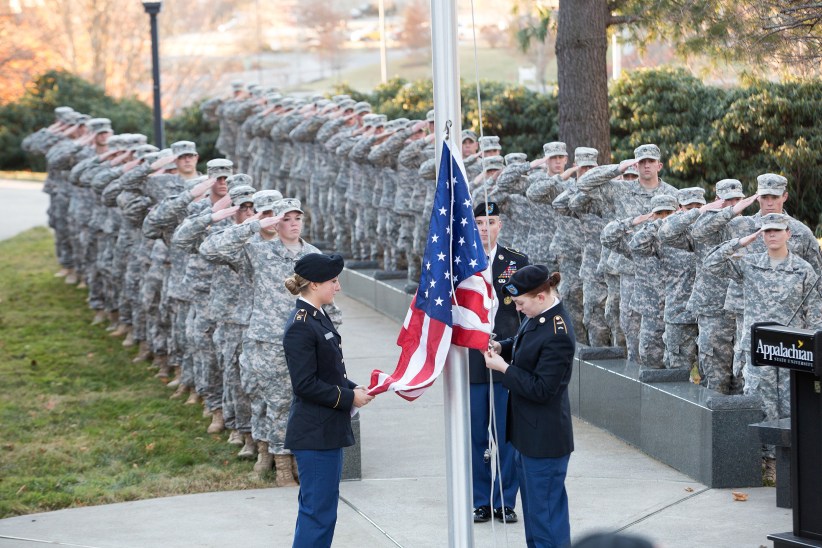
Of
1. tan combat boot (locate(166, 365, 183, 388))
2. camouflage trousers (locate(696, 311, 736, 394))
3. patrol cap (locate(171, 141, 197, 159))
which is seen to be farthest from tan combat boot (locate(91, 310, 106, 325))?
camouflage trousers (locate(696, 311, 736, 394))

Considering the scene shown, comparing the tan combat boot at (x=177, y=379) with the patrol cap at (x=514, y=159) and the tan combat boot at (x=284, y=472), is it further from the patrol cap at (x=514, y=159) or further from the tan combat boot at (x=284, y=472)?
the patrol cap at (x=514, y=159)

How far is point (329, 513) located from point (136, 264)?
8637 mm

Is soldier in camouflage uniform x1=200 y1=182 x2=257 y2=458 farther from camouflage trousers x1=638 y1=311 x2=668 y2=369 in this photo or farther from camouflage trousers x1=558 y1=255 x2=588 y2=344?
camouflage trousers x1=558 y1=255 x2=588 y2=344

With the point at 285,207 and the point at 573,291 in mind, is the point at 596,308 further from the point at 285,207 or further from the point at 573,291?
the point at 285,207

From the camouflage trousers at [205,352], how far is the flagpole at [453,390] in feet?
18.6

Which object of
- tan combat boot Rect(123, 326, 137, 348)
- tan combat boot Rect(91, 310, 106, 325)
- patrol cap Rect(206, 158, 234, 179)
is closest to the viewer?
patrol cap Rect(206, 158, 234, 179)

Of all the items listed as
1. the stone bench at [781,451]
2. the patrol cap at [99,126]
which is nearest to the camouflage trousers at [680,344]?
the stone bench at [781,451]

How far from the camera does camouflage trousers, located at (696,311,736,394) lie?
1061 centimetres

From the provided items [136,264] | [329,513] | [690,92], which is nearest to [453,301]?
[329,513]

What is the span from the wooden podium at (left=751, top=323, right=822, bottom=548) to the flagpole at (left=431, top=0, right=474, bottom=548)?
1.94 meters

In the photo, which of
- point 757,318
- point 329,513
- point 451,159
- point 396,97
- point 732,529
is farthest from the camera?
point 396,97

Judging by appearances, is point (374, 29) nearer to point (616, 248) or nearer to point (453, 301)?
point (616, 248)

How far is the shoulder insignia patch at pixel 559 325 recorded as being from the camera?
723 cm

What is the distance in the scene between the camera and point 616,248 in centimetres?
1176
